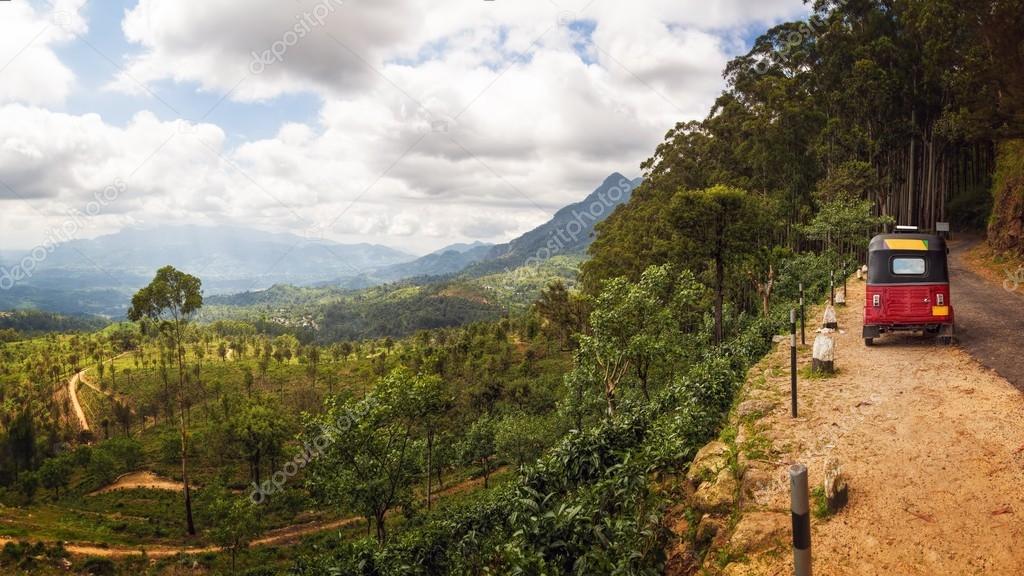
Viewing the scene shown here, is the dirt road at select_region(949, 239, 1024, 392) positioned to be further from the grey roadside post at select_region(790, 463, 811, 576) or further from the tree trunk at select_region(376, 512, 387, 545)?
the tree trunk at select_region(376, 512, 387, 545)

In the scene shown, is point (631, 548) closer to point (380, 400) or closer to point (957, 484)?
point (957, 484)

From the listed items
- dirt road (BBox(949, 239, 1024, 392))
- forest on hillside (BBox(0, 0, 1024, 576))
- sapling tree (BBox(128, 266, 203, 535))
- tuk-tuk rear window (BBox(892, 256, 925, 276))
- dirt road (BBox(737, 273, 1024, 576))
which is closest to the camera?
dirt road (BBox(737, 273, 1024, 576))

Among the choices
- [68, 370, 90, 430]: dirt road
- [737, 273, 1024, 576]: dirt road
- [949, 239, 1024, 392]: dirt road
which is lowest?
[68, 370, 90, 430]: dirt road

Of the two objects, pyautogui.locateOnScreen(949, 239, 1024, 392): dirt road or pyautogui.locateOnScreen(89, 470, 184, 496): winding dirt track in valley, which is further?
pyautogui.locateOnScreen(89, 470, 184, 496): winding dirt track in valley

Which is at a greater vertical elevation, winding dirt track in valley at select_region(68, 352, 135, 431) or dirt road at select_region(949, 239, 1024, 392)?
dirt road at select_region(949, 239, 1024, 392)

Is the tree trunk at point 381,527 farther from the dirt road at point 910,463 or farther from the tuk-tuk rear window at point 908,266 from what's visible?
the tuk-tuk rear window at point 908,266

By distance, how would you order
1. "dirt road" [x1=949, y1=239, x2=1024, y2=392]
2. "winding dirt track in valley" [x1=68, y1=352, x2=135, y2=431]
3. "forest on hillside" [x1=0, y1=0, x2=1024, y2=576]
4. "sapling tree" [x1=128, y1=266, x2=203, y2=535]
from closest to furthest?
1. "forest on hillside" [x1=0, y1=0, x2=1024, y2=576]
2. "dirt road" [x1=949, y1=239, x2=1024, y2=392]
3. "sapling tree" [x1=128, y1=266, x2=203, y2=535]
4. "winding dirt track in valley" [x1=68, y1=352, x2=135, y2=431]

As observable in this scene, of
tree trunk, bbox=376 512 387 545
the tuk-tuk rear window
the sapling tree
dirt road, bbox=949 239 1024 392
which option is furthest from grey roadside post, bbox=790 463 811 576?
the sapling tree

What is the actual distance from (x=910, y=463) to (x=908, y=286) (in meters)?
8.78

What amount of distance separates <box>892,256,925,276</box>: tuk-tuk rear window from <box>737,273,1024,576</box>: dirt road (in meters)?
2.58

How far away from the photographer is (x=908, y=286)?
1378 cm

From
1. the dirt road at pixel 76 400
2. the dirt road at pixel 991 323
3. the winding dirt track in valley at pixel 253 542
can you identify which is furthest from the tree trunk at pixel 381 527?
the dirt road at pixel 76 400

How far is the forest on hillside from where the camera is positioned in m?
9.96

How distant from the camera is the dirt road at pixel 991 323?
37.9 feet
